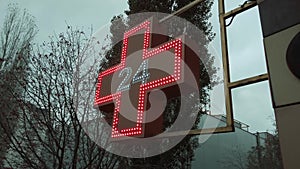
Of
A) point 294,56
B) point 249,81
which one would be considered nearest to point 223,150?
point 249,81

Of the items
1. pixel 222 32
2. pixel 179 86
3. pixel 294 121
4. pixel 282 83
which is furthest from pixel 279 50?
pixel 179 86

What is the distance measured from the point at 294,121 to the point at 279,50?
0.42 meters

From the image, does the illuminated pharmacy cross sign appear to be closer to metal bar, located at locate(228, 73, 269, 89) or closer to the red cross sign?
the red cross sign

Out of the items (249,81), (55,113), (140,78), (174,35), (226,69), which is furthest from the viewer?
(174,35)

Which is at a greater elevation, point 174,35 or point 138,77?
point 174,35

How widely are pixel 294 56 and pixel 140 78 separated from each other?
1511mm

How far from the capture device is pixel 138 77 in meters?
2.80

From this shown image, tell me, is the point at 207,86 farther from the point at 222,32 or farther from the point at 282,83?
the point at 282,83

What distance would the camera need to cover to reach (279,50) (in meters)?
1.63

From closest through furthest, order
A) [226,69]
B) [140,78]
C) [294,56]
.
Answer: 1. [294,56]
2. [226,69]
3. [140,78]

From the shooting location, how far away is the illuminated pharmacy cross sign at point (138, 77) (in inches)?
98.3

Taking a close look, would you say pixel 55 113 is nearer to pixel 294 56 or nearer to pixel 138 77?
pixel 138 77

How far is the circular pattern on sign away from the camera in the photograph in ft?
4.91

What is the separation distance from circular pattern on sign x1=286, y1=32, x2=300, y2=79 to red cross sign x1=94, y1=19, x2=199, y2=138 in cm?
95
